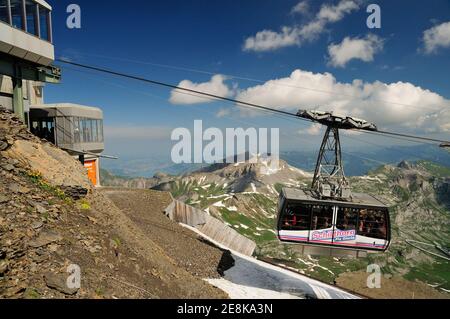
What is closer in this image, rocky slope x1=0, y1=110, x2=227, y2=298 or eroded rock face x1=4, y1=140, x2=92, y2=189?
rocky slope x1=0, y1=110, x2=227, y2=298

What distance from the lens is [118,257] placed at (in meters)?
15.5

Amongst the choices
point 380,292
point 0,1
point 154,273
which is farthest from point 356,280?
point 0,1

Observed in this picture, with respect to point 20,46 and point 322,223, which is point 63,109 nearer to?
point 20,46

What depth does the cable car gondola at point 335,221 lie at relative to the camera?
71.5 ft

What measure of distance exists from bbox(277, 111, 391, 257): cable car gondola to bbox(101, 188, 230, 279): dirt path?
8.66 m

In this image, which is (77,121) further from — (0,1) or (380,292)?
(380,292)

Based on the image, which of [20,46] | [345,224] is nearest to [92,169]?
[20,46]

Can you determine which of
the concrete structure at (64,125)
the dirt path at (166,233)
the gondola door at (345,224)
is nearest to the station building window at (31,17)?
the concrete structure at (64,125)

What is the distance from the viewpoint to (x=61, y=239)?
1397 centimetres

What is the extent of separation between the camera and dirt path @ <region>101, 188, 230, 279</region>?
1040 inches

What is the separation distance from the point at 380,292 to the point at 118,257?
48190mm

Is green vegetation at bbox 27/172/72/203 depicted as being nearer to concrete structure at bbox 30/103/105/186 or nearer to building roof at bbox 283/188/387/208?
concrete structure at bbox 30/103/105/186

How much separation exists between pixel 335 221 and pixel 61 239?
17.0 metres

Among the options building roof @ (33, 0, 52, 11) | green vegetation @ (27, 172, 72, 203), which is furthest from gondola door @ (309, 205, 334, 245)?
building roof @ (33, 0, 52, 11)
